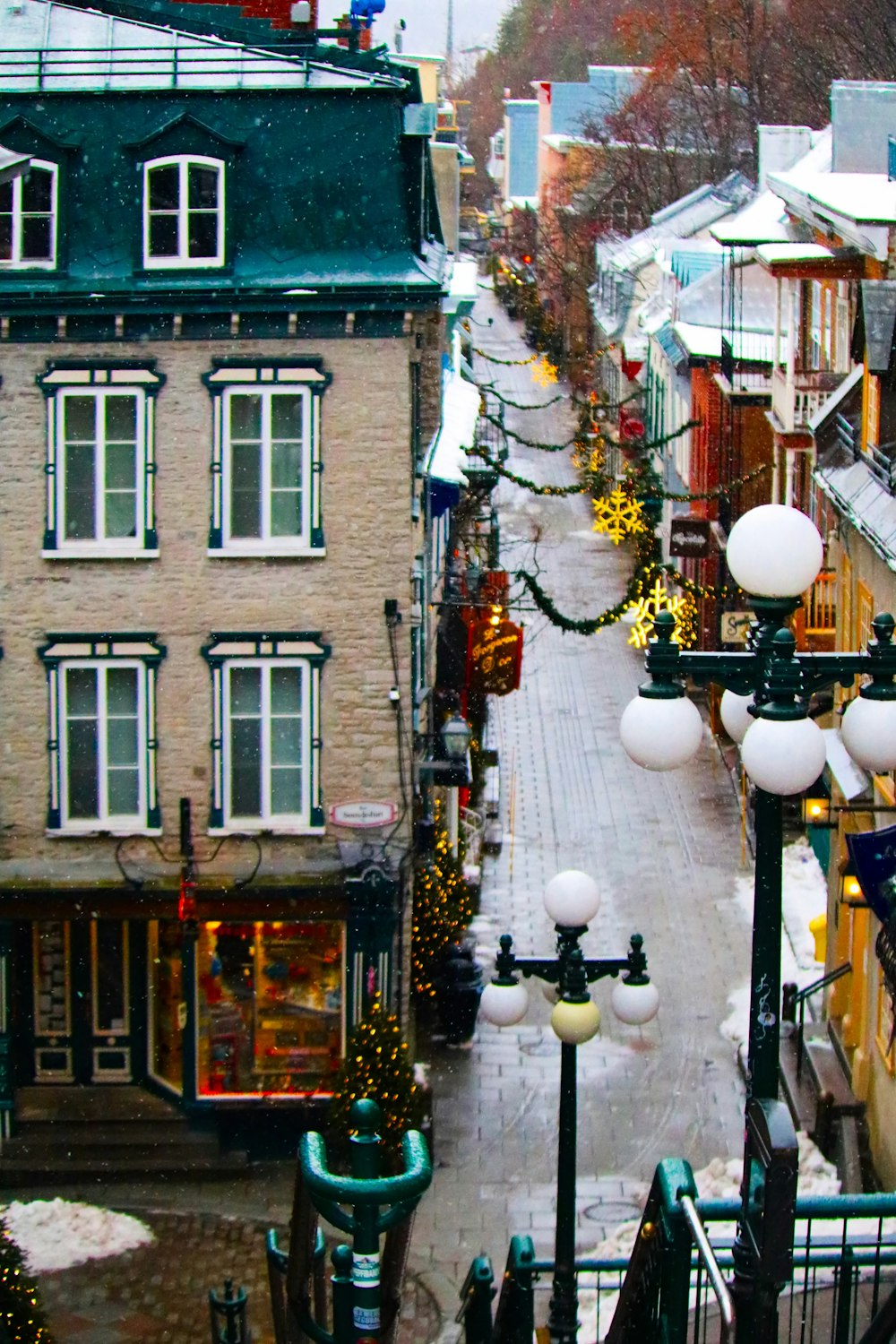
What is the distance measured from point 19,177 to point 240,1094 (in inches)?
387

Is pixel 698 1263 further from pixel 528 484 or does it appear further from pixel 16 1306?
pixel 528 484

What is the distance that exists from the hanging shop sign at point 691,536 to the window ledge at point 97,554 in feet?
51.7

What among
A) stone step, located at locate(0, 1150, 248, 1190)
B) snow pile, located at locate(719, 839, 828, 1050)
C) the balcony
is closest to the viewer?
stone step, located at locate(0, 1150, 248, 1190)

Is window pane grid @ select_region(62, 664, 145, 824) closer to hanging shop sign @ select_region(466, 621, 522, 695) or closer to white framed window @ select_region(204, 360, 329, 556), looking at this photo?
white framed window @ select_region(204, 360, 329, 556)

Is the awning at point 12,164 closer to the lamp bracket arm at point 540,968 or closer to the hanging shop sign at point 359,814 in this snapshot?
the hanging shop sign at point 359,814

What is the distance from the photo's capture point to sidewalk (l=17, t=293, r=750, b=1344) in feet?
57.8

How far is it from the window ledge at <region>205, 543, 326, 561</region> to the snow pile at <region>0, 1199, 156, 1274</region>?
6.69 m

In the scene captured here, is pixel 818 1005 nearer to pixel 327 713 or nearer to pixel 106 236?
pixel 327 713

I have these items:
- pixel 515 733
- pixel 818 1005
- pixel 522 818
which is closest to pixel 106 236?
pixel 818 1005

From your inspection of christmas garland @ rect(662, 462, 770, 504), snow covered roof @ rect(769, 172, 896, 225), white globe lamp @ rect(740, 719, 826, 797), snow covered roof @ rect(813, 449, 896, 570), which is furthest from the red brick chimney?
white globe lamp @ rect(740, 719, 826, 797)

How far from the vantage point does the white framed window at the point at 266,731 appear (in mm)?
20266

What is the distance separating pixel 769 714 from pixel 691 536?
26828 millimetres

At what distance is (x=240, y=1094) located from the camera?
20.6 metres

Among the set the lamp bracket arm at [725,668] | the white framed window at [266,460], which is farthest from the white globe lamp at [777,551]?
the white framed window at [266,460]
